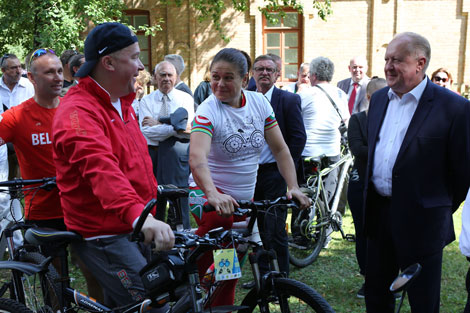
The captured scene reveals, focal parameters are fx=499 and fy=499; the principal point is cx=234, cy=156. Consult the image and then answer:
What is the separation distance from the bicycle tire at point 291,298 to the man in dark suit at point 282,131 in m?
1.73

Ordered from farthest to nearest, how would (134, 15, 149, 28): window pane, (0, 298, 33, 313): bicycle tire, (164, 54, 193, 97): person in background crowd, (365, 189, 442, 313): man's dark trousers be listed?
(134, 15, 149, 28): window pane
(164, 54, 193, 97): person in background crowd
(365, 189, 442, 313): man's dark trousers
(0, 298, 33, 313): bicycle tire

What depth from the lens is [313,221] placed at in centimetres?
583

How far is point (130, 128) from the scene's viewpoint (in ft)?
8.84

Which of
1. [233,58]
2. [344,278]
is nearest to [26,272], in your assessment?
[233,58]

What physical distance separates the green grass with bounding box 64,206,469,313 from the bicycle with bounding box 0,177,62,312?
185cm

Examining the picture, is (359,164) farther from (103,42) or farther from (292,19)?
(292,19)

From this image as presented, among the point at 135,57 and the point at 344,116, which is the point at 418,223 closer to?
the point at 135,57

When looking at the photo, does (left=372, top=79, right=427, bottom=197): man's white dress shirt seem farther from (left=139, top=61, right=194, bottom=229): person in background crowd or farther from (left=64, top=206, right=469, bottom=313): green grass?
(left=139, top=61, right=194, bottom=229): person in background crowd

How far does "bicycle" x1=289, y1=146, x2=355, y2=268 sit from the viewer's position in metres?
5.74

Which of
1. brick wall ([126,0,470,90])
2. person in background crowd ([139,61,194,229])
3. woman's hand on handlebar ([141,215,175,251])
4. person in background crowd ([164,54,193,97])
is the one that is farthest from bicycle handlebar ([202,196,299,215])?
brick wall ([126,0,470,90])

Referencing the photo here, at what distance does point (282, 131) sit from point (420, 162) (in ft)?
6.55

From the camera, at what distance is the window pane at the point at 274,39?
16.3 meters

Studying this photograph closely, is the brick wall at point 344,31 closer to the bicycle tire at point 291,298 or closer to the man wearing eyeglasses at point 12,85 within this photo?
the man wearing eyeglasses at point 12,85

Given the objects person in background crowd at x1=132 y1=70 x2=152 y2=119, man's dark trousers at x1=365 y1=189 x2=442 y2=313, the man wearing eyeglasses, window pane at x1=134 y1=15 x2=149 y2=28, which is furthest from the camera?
window pane at x1=134 y1=15 x2=149 y2=28
